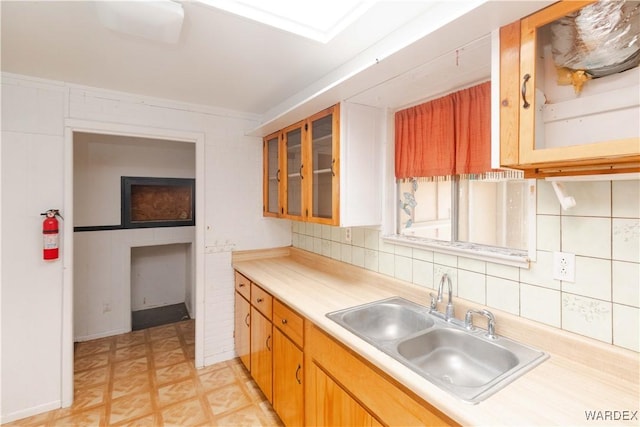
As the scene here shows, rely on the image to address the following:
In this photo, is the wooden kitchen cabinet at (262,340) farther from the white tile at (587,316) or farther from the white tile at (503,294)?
the white tile at (587,316)

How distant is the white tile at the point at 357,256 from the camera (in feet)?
6.92

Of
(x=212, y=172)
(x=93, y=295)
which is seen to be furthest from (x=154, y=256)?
(x=212, y=172)

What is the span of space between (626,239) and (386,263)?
1.12 m

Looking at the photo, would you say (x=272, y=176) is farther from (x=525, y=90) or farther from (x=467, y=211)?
(x=525, y=90)

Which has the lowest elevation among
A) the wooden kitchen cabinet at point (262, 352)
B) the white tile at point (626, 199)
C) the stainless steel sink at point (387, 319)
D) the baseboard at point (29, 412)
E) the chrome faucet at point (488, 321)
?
the baseboard at point (29, 412)

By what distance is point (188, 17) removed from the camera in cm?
133

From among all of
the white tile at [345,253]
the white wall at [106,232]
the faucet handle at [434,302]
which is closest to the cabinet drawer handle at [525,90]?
the faucet handle at [434,302]

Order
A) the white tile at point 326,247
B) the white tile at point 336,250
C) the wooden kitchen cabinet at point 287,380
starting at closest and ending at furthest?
the wooden kitchen cabinet at point 287,380
the white tile at point 336,250
the white tile at point 326,247

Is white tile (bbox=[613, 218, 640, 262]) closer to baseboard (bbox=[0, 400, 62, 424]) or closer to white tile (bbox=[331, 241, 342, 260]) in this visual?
white tile (bbox=[331, 241, 342, 260])

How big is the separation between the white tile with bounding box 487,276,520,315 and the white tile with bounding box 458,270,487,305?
29 millimetres

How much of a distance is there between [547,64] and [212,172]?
7.78 ft

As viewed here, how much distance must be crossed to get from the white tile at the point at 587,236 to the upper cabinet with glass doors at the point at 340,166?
98 cm

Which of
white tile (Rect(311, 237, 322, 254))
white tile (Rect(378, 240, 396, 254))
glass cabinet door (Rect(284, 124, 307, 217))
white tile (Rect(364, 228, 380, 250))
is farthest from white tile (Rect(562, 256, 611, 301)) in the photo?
white tile (Rect(311, 237, 322, 254))

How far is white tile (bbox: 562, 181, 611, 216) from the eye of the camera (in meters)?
1.04
